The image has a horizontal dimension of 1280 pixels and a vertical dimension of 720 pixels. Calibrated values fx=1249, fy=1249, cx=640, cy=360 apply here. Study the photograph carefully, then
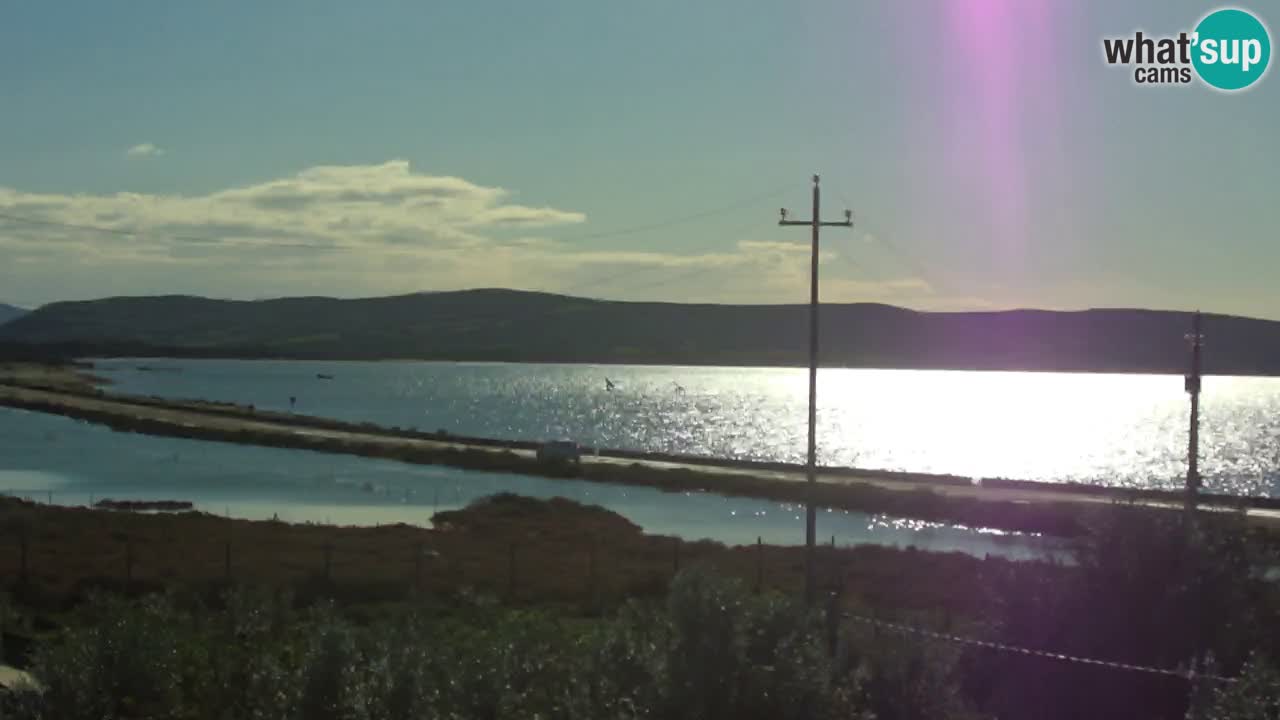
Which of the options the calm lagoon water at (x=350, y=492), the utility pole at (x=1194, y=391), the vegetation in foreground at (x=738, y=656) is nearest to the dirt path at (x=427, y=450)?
the calm lagoon water at (x=350, y=492)

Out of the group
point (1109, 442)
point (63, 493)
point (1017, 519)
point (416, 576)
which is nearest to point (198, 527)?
point (416, 576)

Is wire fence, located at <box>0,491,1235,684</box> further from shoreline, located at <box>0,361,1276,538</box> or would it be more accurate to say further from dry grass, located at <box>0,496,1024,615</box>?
shoreline, located at <box>0,361,1276,538</box>

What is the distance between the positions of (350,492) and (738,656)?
197 feet

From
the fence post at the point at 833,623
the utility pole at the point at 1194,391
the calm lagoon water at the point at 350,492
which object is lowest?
the calm lagoon water at the point at 350,492

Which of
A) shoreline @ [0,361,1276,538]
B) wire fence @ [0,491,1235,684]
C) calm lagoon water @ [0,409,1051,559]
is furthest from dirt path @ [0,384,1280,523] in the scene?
wire fence @ [0,491,1235,684]

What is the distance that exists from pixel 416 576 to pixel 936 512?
130 feet

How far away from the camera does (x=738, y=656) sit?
11.8 metres

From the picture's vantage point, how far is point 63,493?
63375mm

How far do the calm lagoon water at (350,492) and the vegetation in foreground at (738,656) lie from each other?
31.1 metres

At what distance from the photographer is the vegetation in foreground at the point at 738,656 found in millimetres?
11875

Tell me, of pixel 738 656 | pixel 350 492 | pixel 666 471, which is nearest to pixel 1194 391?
pixel 738 656

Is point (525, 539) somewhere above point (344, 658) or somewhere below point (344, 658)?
below

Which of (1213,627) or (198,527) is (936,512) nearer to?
(198,527)

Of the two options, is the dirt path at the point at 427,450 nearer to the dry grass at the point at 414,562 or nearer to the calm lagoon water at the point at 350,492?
the calm lagoon water at the point at 350,492
